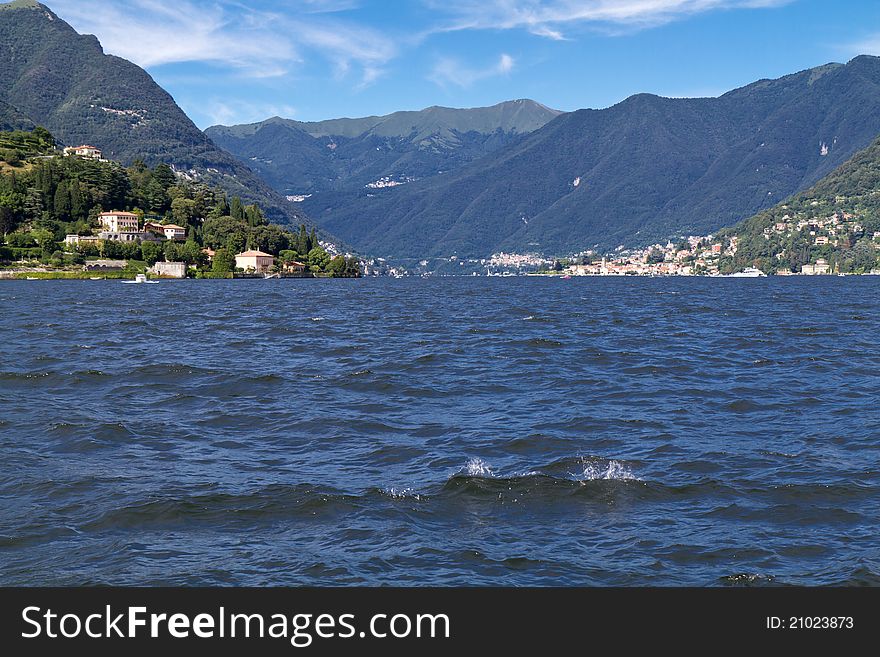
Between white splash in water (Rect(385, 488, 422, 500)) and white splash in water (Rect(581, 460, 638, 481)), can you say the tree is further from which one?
white splash in water (Rect(385, 488, 422, 500))

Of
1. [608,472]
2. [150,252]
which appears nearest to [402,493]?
[608,472]

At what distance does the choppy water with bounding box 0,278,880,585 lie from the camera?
42.3 feet

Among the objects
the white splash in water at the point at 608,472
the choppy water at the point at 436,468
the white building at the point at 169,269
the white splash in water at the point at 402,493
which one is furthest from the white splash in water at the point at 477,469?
the white building at the point at 169,269

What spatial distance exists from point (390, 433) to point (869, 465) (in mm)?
11786

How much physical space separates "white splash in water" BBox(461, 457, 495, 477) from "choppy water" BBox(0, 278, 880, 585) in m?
0.09

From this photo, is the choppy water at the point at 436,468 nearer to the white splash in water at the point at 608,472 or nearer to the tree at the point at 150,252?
the white splash in water at the point at 608,472

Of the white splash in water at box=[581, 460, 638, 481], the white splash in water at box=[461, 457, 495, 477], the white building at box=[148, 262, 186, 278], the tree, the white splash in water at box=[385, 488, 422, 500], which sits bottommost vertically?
the white splash in water at box=[385, 488, 422, 500]

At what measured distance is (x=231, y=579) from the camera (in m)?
11.9

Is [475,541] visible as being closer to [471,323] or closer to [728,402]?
[728,402]

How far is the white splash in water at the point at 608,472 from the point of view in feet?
58.4

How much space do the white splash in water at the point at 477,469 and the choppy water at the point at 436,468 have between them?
0.09 metres

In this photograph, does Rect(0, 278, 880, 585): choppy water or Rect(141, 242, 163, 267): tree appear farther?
Rect(141, 242, 163, 267): tree

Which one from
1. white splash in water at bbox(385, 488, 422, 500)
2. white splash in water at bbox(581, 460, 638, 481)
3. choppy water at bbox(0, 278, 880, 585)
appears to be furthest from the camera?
white splash in water at bbox(581, 460, 638, 481)

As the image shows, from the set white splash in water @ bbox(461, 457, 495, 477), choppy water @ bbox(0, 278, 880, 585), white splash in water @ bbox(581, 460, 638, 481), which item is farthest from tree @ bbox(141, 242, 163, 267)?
white splash in water @ bbox(581, 460, 638, 481)
